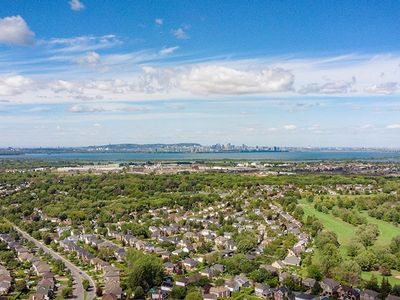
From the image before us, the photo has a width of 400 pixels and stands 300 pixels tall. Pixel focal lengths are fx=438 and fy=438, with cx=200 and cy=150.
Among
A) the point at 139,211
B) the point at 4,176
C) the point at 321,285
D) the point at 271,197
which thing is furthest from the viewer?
the point at 4,176

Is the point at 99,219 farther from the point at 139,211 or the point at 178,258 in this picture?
the point at 178,258

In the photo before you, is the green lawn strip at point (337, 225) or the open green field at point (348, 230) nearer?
the open green field at point (348, 230)

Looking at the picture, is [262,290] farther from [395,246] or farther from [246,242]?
[395,246]

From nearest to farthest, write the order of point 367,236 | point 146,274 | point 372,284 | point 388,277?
point 372,284, point 146,274, point 388,277, point 367,236

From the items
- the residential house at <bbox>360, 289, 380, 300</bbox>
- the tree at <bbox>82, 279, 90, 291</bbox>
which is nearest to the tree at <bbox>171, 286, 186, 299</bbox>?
the tree at <bbox>82, 279, 90, 291</bbox>

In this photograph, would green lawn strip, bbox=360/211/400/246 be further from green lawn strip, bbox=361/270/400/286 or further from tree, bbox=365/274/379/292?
tree, bbox=365/274/379/292

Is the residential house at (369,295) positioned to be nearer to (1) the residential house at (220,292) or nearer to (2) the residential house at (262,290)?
(2) the residential house at (262,290)

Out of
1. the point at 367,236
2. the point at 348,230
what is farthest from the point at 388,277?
the point at 348,230

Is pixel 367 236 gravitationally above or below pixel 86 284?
above

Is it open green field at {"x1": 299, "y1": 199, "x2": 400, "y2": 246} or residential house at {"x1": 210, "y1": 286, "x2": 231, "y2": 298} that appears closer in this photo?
residential house at {"x1": 210, "y1": 286, "x2": 231, "y2": 298}

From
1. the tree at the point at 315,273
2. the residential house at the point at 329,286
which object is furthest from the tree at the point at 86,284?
the residential house at the point at 329,286

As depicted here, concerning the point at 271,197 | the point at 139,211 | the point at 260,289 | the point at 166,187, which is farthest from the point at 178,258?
the point at 166,187
